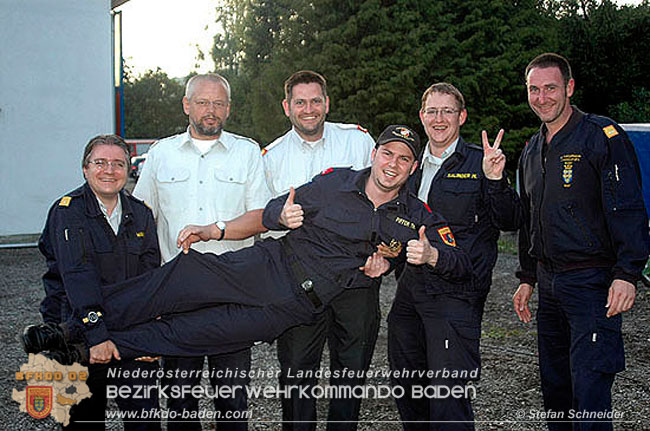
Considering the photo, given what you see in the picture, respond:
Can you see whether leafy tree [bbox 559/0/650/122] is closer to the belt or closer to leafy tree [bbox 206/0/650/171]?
leafy tree [bbox 206/0/650/171]

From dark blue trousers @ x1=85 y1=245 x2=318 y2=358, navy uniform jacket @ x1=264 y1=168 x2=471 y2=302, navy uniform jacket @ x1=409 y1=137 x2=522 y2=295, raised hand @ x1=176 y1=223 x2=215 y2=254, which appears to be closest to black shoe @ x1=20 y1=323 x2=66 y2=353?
dark blue trousers @ x1=85 y1=245 x2=318 y2=358

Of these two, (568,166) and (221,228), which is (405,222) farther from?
(221,228)

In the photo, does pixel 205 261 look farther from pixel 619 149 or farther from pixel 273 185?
pixel 619 149

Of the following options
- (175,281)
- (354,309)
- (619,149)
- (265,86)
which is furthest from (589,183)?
(265,86)

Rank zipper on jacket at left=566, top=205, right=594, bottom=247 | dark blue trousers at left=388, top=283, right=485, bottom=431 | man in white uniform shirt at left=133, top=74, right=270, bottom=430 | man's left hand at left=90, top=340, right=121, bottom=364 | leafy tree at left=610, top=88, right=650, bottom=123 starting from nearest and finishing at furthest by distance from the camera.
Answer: man's left hand at left=90, top=340, right=121, bottom=364 < zipper on jacket at left=566, top=205, right=594, bottom=247 < dark blue trousers at left=388, top=283, right=485, bottom=431 < man in white uniform shirt at left=133, top=74, right=270, bottom=430 < leafy tree at left=610, top=88, right=650, bottom=123

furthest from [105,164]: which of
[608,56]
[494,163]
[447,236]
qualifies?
[608,56]

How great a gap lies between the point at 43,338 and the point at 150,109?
60.6 metres

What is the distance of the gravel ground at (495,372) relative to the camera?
4602 millimetres

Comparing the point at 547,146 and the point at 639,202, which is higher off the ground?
the point at 547,146

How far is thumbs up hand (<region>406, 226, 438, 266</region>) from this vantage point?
3.41m

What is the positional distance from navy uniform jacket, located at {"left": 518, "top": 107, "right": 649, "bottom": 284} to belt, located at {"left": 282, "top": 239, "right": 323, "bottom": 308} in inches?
50.9

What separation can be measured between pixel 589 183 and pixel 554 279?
0.55 m

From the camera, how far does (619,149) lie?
140 inches

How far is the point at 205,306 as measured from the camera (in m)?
3.73
